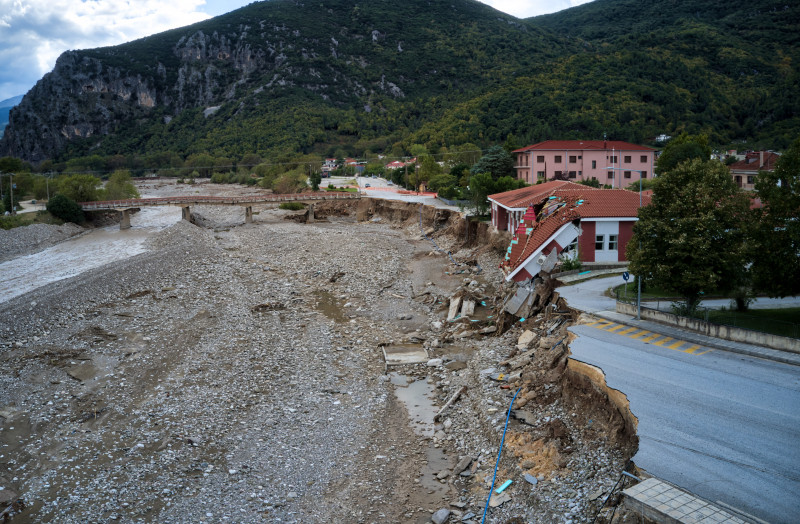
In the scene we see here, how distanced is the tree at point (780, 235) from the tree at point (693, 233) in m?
0.53

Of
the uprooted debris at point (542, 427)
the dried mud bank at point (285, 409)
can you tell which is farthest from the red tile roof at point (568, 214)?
the uprooted debris at point (542, 427)

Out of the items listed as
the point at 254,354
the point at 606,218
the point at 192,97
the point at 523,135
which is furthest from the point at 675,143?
the point at 192,97

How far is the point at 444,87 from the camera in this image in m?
156

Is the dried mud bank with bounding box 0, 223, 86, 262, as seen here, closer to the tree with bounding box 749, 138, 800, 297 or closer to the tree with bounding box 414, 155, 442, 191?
the tree with bounding box 414, 155, 442, 191

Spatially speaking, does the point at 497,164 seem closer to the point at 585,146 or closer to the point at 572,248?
the point at 585,146

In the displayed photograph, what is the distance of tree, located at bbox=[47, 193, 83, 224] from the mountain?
6025 cm

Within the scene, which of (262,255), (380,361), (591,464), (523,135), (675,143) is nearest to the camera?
(591,464)

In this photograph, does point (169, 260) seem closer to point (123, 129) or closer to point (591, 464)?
point (591, 464)

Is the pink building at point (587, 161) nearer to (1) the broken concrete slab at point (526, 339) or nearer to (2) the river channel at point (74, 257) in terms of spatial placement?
(2) the river channel at point (74, 257)

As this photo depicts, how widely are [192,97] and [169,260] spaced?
176 metres

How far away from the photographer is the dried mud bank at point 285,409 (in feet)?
41.2

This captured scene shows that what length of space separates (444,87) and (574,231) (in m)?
139

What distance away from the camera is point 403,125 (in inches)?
5837

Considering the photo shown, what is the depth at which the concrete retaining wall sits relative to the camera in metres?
14.9
